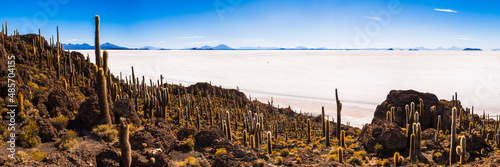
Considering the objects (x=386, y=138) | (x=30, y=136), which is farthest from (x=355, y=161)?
(x=30, y=136)

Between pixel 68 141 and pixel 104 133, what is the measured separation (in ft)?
5.21

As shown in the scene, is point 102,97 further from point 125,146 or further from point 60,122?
point 125,146

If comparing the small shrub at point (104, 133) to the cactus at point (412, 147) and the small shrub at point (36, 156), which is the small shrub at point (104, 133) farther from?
the cactus at point (412, 147)

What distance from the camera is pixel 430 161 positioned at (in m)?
17.2

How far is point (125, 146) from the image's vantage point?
36.3 feet

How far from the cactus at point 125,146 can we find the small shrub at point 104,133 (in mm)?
2818

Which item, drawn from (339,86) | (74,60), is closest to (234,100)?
(74,60)

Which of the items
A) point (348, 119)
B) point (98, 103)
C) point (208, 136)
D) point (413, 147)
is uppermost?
point (98, 103)

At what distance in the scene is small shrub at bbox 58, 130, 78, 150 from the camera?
1197 centimetres

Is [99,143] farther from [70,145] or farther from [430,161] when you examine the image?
[430,161]

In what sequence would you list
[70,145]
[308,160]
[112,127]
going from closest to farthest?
[70,145] → [112,127] → [308,160]

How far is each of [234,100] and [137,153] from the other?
27890mm

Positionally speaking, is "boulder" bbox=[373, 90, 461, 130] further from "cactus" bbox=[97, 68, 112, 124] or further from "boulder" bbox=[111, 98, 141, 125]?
"cactus" bbox=[97, 68, 112, 124]

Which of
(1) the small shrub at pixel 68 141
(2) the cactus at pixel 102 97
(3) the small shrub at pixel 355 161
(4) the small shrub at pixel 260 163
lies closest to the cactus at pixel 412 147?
(3) the small shrub at pixel 355 161
